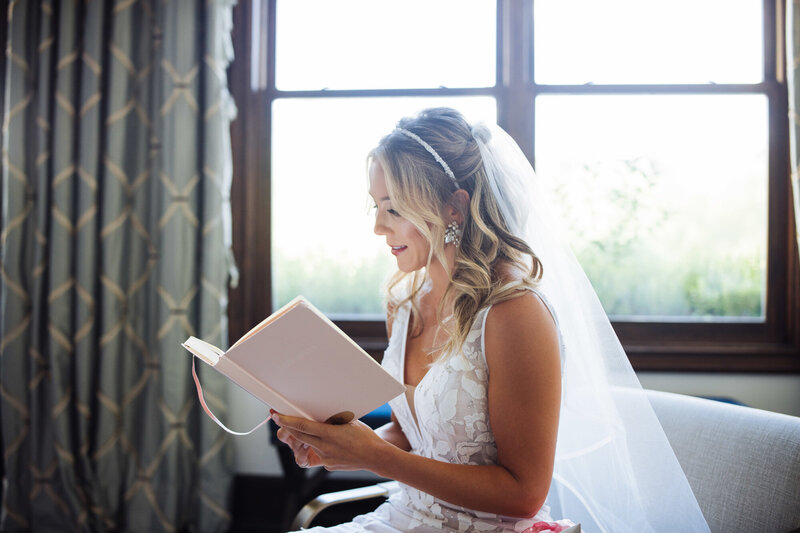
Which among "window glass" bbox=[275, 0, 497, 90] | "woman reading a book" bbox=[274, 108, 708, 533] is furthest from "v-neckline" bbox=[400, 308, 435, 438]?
"window glass" bbox=[275, 0, 497, 90]

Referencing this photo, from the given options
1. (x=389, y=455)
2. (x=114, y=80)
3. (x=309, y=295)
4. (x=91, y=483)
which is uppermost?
(x=114, y=80)

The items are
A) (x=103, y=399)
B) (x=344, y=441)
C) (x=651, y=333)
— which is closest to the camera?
(x=344, y=441)

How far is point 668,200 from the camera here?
107 inches

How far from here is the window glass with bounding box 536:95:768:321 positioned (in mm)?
2709

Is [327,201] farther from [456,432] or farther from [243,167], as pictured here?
[456,432]

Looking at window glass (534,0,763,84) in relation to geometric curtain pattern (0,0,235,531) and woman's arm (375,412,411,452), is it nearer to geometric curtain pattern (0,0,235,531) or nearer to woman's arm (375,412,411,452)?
geometric curtain pattern (0,0,235,531)

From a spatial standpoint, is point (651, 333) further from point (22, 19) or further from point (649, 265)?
point (22, 19)

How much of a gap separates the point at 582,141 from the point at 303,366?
84.8 inches

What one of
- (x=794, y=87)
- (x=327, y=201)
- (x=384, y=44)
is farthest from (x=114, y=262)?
(x=794, y=87)

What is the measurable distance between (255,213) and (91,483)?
4.49ft

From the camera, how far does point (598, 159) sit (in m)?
2.75

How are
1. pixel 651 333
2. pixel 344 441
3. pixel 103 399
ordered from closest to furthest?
pixel 344 441 → pixel 103 399 → pixel 651 333

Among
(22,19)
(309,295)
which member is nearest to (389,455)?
(309,295)

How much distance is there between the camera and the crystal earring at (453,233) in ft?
4.60
